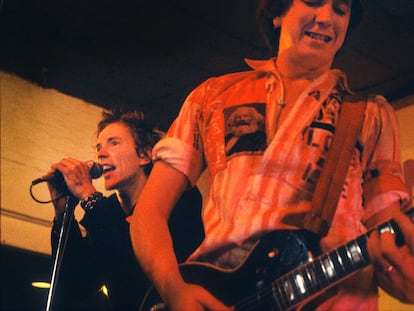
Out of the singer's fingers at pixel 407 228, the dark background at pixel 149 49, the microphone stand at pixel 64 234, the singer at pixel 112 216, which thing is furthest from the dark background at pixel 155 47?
the singer's fingers at pixel 407 228

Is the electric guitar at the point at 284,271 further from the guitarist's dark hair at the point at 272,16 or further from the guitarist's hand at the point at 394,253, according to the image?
the guitarist's dark hair at the point at 272,16

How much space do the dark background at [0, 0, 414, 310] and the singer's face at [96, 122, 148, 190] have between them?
0.36 ft

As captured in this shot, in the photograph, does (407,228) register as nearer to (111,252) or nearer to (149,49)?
(111,252)

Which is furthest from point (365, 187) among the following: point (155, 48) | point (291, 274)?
point (155, 48)

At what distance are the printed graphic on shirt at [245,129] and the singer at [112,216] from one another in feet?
A: 0.53

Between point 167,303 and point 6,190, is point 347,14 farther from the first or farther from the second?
point 6,190

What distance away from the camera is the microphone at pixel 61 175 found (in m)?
1.64

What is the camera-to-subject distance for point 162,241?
1361 millimetres

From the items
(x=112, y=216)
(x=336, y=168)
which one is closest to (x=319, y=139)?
(x=336, y=168)

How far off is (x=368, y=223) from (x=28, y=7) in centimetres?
130

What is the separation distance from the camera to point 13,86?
2039mm

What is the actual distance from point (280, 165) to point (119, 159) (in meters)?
0.58

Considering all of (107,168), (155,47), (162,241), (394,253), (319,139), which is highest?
(155,47)

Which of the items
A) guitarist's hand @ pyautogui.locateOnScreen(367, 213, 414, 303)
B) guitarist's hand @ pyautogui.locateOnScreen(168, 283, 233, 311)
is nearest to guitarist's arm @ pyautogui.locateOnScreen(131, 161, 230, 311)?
guitarist's hand @ pyautogui.locateOnScreen(168, 283, 233, 311)
